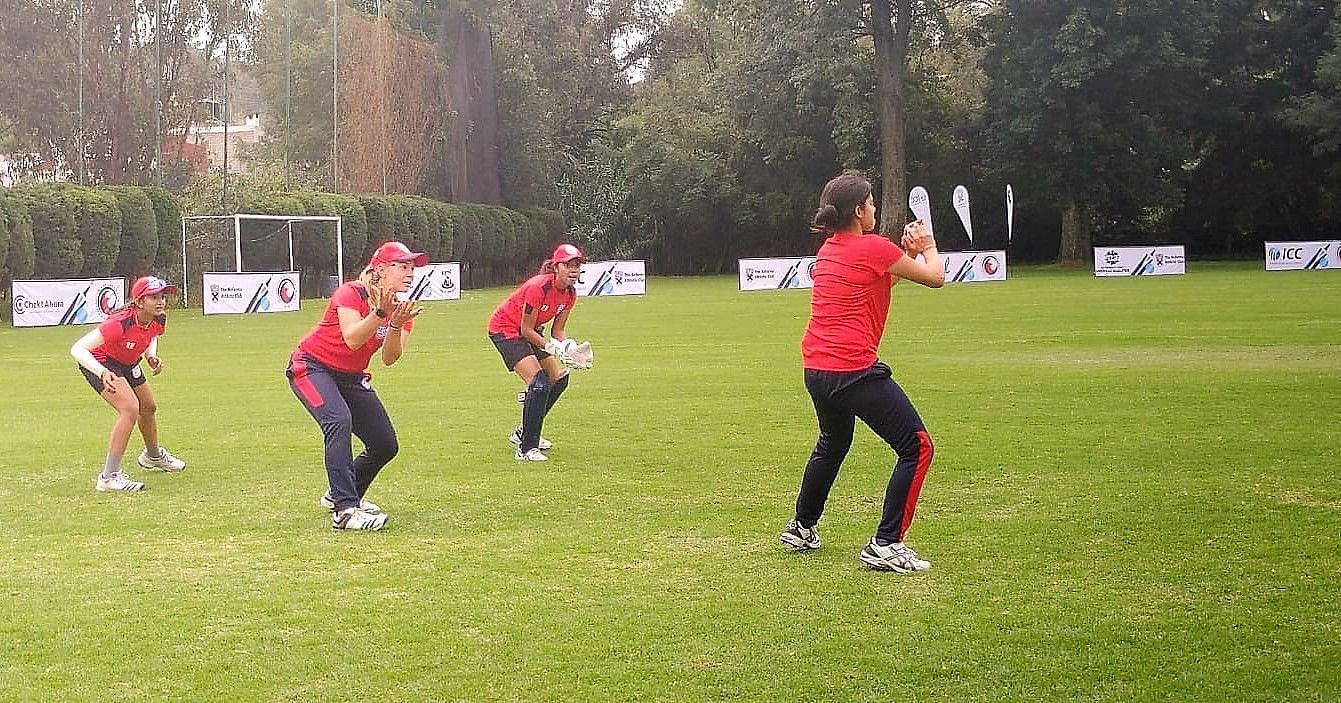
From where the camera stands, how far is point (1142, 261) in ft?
159

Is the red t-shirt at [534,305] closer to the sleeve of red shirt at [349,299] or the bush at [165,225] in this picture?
the sleeve of red shirt at [349,299]

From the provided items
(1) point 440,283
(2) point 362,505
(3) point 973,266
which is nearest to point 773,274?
(3) point 973,266

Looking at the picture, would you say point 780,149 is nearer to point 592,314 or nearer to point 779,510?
point 592,314

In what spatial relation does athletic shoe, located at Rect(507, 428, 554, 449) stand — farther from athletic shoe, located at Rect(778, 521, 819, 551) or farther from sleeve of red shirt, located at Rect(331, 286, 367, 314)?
athletic shoe, located at Rect(778, 521, 819, 551)

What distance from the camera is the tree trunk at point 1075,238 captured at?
59875mm

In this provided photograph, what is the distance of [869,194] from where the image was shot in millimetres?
7516

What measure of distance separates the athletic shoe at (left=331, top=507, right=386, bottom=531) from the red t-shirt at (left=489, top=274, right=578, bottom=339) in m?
3.36

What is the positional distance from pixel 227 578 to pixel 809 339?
10.2ft

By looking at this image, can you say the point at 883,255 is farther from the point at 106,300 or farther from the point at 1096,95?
the point at 1096,95

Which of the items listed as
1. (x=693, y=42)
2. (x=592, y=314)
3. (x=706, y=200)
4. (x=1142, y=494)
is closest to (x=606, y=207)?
(x=706, y=200)

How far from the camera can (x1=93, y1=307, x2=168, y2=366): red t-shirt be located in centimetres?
1056

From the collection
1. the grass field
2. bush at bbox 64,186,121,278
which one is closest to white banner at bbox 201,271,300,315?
bush at bbox 64,186,121,278

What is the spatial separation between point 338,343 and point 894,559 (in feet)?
11.4

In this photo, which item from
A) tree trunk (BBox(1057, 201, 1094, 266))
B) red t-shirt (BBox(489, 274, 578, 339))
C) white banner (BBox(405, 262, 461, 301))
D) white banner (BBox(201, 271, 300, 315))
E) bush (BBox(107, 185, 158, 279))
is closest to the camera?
red t-shirt (BBox(489, 274, 578, 339))
